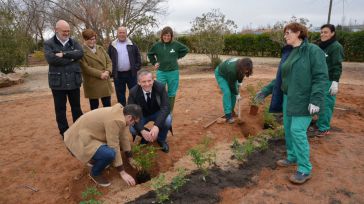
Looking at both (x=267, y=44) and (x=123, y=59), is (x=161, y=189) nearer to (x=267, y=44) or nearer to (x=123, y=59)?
(x=123, y=59)

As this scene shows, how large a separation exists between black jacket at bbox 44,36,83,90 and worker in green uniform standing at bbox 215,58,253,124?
2162 millimetres

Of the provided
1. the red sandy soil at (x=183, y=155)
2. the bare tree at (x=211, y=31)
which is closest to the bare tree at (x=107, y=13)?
the bare tree at (x=211, y=31)

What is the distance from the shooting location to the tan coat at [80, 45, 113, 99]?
15.2 ft

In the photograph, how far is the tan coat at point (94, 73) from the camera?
4.64 m

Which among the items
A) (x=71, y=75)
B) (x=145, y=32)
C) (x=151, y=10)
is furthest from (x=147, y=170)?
(x=151, y=10)

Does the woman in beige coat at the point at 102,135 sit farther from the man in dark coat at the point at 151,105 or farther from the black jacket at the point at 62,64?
the black jacket at the point at 62,64

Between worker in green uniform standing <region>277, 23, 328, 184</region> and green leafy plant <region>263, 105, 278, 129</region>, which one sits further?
green leafy plant <region>263, 105, 278, 129</region>

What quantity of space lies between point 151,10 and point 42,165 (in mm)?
16980

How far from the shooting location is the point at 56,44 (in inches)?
167

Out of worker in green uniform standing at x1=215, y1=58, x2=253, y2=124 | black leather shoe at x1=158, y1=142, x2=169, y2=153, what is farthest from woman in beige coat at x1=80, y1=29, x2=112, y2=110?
worker in green uniform standing at x1=215, y1=58, x2=253, y2=124

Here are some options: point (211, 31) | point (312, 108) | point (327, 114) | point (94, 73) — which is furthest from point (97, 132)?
point (211, 31)

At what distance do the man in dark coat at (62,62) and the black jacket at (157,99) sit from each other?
0.98m

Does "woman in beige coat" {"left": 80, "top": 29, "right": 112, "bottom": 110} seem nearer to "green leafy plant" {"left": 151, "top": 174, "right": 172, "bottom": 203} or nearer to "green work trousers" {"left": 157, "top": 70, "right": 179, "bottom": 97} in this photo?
"green work trousers" {"left": 157, "top": 70, "right": 179, "bottom": 97}

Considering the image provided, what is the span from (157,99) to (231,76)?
1365 mm
